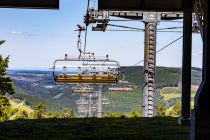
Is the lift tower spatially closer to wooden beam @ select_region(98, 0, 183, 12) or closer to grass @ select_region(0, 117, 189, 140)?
grass @ select_region(0, 117, 189, 140)

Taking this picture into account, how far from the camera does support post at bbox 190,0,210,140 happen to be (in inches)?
424

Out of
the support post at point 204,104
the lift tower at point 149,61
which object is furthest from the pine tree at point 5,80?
the support post at point 204,104

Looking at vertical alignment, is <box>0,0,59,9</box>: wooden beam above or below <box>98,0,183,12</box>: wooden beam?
below

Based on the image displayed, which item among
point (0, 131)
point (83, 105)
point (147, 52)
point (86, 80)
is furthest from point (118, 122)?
point (83, 105)

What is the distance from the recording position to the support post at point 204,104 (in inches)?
424

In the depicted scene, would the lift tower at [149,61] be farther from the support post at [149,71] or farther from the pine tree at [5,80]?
the pine tree at [5,80]

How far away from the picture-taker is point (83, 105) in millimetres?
70250

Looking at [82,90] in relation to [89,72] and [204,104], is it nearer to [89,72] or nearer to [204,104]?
[89,72]

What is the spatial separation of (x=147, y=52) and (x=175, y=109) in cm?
4465

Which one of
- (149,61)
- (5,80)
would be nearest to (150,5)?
(149,61)

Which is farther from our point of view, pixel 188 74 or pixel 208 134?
pixel 188 74

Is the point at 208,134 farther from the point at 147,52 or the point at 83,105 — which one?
the point at 83,105

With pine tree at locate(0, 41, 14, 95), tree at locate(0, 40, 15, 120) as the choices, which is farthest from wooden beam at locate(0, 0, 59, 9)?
pine tree at locate(0, 41, 14, 95)

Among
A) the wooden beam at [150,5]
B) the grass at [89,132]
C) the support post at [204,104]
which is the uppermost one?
the wooden beam at [150,5]
